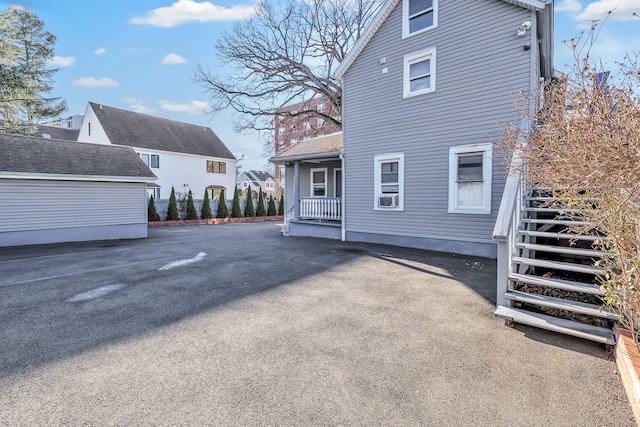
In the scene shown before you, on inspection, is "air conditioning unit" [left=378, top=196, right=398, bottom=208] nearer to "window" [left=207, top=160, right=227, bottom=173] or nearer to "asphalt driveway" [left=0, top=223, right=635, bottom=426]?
"asphalt driveway" [left=0, top=223, right=635, bottom=426]

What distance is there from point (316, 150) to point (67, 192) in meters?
9.40

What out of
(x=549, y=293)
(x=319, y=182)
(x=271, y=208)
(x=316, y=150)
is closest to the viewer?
(x=549, y=293)

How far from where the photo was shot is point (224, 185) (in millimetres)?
30422

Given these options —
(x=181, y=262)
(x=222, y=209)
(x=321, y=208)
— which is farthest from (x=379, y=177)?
(x=222, y=209)

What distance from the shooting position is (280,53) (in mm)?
16281

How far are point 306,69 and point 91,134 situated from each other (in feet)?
62.4

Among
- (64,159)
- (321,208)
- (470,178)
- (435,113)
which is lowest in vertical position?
(321,208)

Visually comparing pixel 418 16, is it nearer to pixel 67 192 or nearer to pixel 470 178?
pixel 470 178

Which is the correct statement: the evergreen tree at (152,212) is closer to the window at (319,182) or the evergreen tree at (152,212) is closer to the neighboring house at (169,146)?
the neighboring house at (169,146)

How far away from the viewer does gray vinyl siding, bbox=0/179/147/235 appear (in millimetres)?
10555

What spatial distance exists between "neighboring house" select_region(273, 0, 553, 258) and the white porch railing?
577 mm

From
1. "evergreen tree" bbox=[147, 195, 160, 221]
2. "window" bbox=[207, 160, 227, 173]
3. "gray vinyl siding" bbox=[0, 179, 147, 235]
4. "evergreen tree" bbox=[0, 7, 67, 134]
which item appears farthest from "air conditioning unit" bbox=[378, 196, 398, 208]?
"window" bbox=[207, 160, 227, 173]

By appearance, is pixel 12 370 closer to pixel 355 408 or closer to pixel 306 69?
pixel 355 408

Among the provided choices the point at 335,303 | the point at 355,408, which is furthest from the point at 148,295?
the point at 355,408
